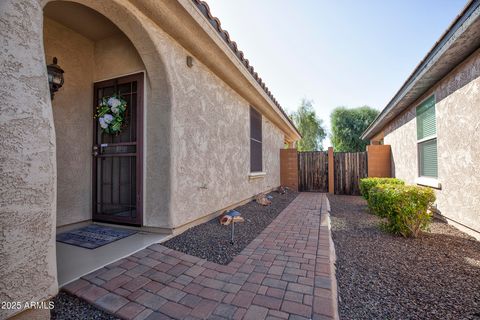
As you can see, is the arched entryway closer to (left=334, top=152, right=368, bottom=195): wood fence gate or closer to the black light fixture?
the black light fixture

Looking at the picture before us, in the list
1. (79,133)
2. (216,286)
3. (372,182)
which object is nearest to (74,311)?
(216,286)

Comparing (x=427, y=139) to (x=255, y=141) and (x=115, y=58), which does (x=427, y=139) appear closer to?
(x=255, y=141)

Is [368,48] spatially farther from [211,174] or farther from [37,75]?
[37,75]

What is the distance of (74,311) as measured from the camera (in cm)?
199

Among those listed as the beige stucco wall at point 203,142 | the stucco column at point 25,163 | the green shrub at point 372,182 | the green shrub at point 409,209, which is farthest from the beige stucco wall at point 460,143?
the stucco column at point 25,163

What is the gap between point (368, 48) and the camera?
30.7ft

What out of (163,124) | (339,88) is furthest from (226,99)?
(339,88)

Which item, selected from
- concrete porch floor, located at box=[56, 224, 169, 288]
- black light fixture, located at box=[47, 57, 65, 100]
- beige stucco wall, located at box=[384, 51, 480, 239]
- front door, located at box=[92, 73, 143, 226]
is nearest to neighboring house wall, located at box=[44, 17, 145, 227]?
front door, located at box=[92, 73, 143, 226]

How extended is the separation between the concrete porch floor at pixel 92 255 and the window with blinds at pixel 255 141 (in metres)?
4.90

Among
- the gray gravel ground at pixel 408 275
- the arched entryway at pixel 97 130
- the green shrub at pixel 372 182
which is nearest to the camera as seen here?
the gray gravel ground at pixel 408 275

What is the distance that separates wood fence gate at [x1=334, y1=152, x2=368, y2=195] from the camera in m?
10.8

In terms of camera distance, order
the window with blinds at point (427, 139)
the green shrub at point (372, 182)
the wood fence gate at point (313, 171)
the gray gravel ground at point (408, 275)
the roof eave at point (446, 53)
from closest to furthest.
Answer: the gray gravel ground at point (408, 275)
the roof eave at point (446, 53)
the window with blinds at point (427, 139)
the green shrub at point (372, 182)
the wood fence gate at point (313, 171)

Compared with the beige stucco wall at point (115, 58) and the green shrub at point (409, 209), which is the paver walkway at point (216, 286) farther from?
the beige stucco wall at point (115, 58)

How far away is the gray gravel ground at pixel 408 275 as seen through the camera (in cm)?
215
